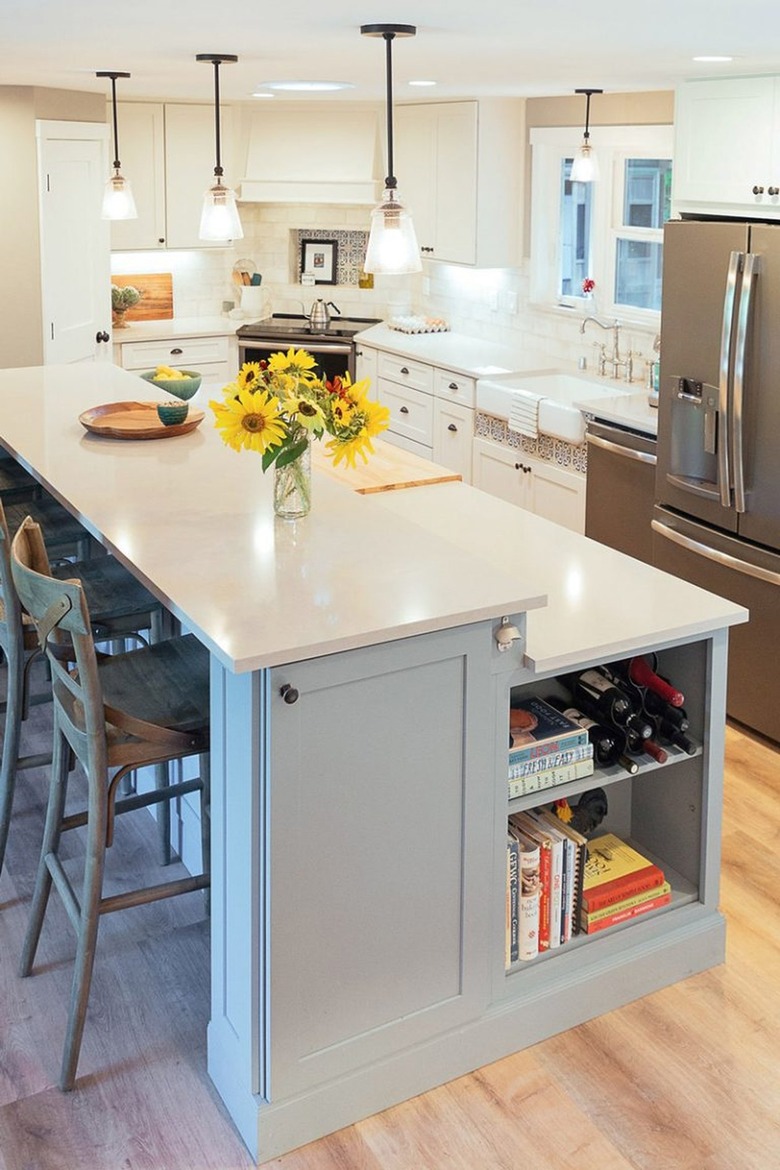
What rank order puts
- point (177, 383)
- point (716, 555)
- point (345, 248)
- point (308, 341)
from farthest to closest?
point (345, 248) → point (308, 341) → point (177, 383) → point (716, 555)

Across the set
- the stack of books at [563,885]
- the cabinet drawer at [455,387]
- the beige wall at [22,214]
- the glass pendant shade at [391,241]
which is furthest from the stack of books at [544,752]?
the beige wall at [22,214]

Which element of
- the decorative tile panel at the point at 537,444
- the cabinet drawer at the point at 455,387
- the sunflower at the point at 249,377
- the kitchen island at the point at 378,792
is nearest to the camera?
the kitchen island at the point at 378,792

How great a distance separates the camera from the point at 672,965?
3.27 m

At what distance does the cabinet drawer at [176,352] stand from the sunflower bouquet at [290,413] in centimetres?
460

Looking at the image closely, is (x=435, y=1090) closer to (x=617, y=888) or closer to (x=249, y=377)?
(x=617, y=888)

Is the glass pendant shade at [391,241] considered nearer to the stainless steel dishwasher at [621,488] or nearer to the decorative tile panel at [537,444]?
the stainless steel dishwasher at [621,488]

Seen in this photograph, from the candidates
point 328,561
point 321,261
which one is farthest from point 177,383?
point 321,261

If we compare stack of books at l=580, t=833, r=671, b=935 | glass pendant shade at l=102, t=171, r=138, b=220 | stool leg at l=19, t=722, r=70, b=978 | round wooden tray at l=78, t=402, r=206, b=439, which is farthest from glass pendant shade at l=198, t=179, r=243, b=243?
stack of books at l=580, t=833, r=671, b=935

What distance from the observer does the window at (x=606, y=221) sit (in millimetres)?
6113

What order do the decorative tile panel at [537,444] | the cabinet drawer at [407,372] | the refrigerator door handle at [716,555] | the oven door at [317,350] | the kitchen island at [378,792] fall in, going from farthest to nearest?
the oven door at [317,350], the cabinet drawer at [407,372], the decorative tile panel at [537,444], the refrigerator door handle at [716,555], the kitchen island at [378,792]

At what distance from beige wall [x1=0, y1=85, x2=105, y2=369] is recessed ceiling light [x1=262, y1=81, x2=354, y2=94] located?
1.16 m

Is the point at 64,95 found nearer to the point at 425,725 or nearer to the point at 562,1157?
the point at 425,725

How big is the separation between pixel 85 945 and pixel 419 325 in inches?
211

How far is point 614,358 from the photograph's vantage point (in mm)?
6363
